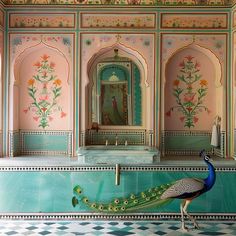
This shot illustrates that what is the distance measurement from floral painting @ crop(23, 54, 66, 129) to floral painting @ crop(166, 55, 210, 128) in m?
1.76

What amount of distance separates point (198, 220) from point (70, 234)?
1742 millimetres

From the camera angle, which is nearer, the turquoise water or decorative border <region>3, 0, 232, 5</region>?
the turquoise water

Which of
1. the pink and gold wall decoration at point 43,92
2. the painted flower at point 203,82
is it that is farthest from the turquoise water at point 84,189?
the painted flower at point 203,82

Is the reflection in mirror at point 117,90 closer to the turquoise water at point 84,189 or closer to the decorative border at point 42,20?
the decorative border at point 42,20

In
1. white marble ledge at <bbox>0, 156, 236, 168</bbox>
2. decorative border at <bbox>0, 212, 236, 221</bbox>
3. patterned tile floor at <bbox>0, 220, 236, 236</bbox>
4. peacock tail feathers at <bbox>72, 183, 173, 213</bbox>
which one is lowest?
patterned tile floor at <bbox>0, 220, 236, 236</bbox>

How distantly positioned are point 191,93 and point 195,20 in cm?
110

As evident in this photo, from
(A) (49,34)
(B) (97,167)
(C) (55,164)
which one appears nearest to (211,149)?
(B) (97,167)

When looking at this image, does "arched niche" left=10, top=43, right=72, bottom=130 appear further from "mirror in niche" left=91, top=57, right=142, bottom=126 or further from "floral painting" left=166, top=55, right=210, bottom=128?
"floral painting" left=166, top=55, right=210, bottom=128

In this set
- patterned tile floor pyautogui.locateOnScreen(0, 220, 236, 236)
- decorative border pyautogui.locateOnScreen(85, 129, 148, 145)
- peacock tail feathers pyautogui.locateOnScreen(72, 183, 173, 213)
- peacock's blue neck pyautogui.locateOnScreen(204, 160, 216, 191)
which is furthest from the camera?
decorative border pyautogui.locateOnScreen(85, 129, 148, 145)

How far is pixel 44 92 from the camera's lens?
19.5 feet

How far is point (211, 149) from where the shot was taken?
597 cm

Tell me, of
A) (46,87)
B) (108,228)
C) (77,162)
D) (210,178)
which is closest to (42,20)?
(46,87)

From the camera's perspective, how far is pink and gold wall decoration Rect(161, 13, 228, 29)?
5.68 m

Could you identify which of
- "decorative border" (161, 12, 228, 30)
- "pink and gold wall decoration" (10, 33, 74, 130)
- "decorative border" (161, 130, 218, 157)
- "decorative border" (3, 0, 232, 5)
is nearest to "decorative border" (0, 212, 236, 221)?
"decorative border" (161, 130, 218, 157)
